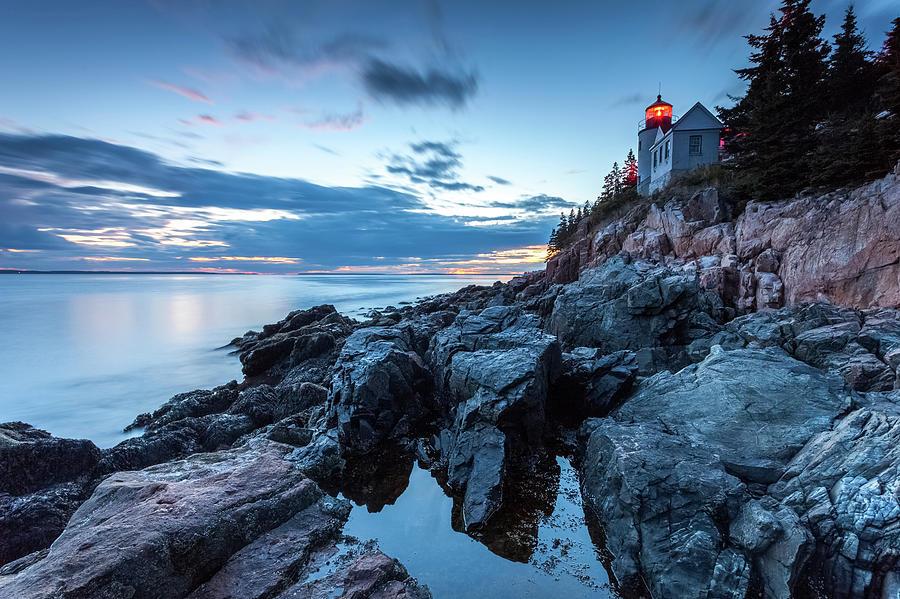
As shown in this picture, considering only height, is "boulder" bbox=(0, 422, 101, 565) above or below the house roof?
below

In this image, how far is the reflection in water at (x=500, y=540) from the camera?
702 cm

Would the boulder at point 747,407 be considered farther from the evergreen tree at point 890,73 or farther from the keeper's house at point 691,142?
the keeper's house at point 691,142

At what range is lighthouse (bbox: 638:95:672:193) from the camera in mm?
43688

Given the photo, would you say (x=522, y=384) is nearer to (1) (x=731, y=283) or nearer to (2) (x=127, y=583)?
(2) (x=127, y=583)

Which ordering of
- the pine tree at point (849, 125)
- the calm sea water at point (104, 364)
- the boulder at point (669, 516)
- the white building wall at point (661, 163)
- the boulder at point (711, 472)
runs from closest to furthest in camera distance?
the boulder at point (711, 472)
the boulder at point (669, 516)
the pine tree at point (849, 125)
the calm sea water at point (104, 364)
the white building wall at point (661, 163)

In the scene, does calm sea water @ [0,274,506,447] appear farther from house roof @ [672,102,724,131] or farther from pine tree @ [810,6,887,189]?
house roof @ [672,102,724,131]

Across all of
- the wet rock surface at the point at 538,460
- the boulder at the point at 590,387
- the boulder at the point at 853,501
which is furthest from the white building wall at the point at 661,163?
the boulder at the point at 853,501

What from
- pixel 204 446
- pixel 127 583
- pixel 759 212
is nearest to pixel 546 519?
pixel 127 583

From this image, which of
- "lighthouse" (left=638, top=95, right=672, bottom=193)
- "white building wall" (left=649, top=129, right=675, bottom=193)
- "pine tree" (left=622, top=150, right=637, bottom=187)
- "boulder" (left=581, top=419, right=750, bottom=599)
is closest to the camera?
"boulder" (left=581, top=419, right=750, bottom=599)

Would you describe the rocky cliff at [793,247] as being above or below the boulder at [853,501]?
above

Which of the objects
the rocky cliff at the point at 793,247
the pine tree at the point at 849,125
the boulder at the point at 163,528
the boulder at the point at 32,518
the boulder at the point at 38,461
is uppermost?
the pine tree at the point at 849,125

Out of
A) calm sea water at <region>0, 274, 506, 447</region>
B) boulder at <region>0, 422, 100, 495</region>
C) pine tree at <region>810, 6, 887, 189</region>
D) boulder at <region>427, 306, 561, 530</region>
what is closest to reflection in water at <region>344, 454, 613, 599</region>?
boulder at <region>427, 306, 561, 530</region>

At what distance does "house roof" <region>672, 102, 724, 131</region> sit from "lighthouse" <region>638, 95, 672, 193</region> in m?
7.36

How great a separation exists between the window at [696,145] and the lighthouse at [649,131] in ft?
23.5
